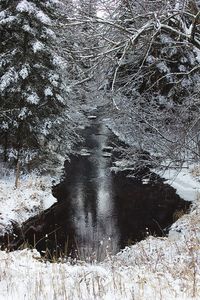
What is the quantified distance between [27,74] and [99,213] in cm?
647

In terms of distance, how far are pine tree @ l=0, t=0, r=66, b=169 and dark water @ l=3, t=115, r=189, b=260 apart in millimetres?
3175

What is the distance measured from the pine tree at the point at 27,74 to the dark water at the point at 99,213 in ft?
10.4

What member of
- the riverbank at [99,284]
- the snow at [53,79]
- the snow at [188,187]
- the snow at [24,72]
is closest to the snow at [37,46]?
the snow at [24,72]

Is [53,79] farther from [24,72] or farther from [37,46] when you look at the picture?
[37,46]

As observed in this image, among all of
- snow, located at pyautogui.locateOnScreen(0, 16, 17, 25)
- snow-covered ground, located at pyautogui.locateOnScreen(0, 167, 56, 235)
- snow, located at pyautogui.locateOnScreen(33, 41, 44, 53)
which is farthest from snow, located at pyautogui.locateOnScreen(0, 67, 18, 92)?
snow-covered ground, located at pyautogui.locateOnScreen(0, 167, 56, 235)

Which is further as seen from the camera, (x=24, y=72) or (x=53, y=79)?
(x=53, y=79)

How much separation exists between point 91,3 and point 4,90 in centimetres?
1256

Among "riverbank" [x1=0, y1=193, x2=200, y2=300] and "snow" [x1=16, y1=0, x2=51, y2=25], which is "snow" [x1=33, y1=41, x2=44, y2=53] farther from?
"riverbank" [x1=0, y1=193, x2=200, y2=300]

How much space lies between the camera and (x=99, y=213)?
1567 centimetres

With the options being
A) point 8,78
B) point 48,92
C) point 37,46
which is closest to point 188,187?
point 48,92

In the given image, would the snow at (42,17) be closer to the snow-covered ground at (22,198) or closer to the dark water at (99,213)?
the snow-covered ground at (22,198)

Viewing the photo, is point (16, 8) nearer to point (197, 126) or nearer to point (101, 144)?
point (197, 126)

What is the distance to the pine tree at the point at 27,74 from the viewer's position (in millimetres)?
16531

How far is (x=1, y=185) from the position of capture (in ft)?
56.3
